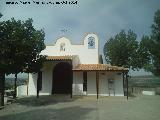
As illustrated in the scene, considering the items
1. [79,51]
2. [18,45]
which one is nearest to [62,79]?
[79,51]

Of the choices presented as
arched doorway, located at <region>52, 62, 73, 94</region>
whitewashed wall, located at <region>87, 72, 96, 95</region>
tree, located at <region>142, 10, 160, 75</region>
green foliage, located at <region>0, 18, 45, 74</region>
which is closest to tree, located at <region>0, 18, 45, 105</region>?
green foliage, located at <region>0, 18, 45, 74</region>

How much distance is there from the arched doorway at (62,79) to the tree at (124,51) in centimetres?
1867

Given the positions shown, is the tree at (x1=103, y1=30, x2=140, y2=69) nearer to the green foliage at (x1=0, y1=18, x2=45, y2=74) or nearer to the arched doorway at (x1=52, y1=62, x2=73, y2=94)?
the arched doorway at (x1=52, y1=62, x2=73, y2=94)

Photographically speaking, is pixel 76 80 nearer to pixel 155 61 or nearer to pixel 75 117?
pixel 75 117

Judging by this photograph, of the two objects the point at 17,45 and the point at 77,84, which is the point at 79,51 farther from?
the point at 17,45

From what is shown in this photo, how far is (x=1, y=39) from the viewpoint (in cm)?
1716

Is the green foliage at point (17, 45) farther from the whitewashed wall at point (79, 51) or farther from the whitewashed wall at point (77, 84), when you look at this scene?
the whitewashed wall at point (79, 51)

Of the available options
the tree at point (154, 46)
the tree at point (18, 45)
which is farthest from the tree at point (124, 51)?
the tree at point (18, 45)

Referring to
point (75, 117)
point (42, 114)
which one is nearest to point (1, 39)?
point (42, 114)

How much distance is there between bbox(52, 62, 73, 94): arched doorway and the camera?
87.0 feet

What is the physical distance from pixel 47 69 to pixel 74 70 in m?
3.51

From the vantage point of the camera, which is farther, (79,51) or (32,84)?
(79,51)

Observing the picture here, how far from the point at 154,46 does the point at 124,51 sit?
5.84m

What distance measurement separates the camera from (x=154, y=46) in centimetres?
4003
